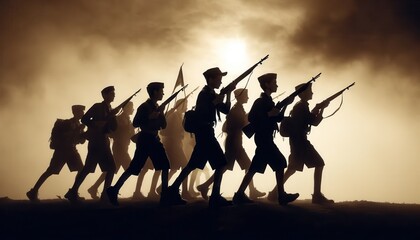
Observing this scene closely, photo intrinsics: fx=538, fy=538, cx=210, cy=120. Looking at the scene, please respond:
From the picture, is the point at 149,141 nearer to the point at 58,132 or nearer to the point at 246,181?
the point at 246,181

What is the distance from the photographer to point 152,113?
35.3ft

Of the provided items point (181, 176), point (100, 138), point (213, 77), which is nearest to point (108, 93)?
point (100, 138)

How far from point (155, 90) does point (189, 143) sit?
5536 mm

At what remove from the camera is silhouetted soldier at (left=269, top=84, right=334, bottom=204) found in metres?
11.6

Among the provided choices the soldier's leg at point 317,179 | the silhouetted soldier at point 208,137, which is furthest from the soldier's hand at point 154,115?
the soldier's leg at point 317,179

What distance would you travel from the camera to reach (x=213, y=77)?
10031 millimetres

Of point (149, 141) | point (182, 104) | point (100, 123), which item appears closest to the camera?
point (149, 141)

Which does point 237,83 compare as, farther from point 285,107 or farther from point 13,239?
point 13,239

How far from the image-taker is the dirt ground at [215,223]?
779cm

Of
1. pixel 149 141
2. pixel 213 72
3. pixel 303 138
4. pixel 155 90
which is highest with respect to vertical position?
pixel 213 72

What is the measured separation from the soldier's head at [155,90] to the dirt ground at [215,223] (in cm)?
229

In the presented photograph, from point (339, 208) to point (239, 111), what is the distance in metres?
4.36

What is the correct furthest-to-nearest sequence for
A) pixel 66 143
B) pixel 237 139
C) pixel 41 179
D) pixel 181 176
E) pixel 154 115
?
pixel 66 143, pixel 41 179, pixel 237 139, pixel 154 115, pixel 181 176

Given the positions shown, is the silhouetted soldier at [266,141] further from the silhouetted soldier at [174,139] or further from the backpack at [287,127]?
the silhouetted soldier at [174,139]
